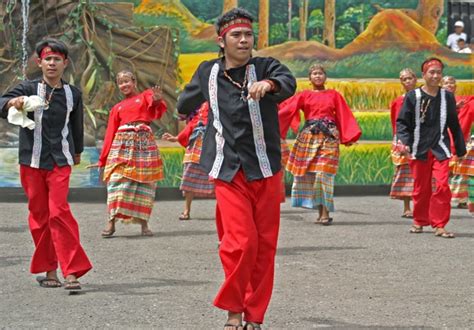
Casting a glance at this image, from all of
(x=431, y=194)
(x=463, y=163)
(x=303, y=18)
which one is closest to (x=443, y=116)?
(x=431, y=194)

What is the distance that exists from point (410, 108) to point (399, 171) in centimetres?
239

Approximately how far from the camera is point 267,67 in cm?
673

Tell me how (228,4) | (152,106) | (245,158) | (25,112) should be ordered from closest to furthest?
(245,158) → (25,112) → (152,106) → (228,4)

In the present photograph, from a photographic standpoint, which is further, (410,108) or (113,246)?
(410,108)

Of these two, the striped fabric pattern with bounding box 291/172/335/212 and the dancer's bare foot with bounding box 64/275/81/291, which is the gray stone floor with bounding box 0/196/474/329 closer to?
the dancer's bare foot with bounding box 64/275/81/291

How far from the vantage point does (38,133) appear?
821 cm

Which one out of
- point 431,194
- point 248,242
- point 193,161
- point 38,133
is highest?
point 38,133

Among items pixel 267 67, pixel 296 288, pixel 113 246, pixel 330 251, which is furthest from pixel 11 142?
pixel 267 67

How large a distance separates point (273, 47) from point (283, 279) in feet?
26.2

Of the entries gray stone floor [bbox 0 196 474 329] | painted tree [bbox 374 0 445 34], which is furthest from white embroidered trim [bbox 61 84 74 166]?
painted tree [bbox 374 0 445 34]

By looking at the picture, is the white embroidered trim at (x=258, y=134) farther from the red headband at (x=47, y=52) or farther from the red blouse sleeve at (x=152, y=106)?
the red blouse sleeve at (x=152, y=106)

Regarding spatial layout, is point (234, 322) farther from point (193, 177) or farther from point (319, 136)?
point (193, 177)

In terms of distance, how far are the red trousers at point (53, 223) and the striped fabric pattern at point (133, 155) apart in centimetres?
346

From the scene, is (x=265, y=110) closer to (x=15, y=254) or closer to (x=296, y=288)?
(x=296, y=288)
